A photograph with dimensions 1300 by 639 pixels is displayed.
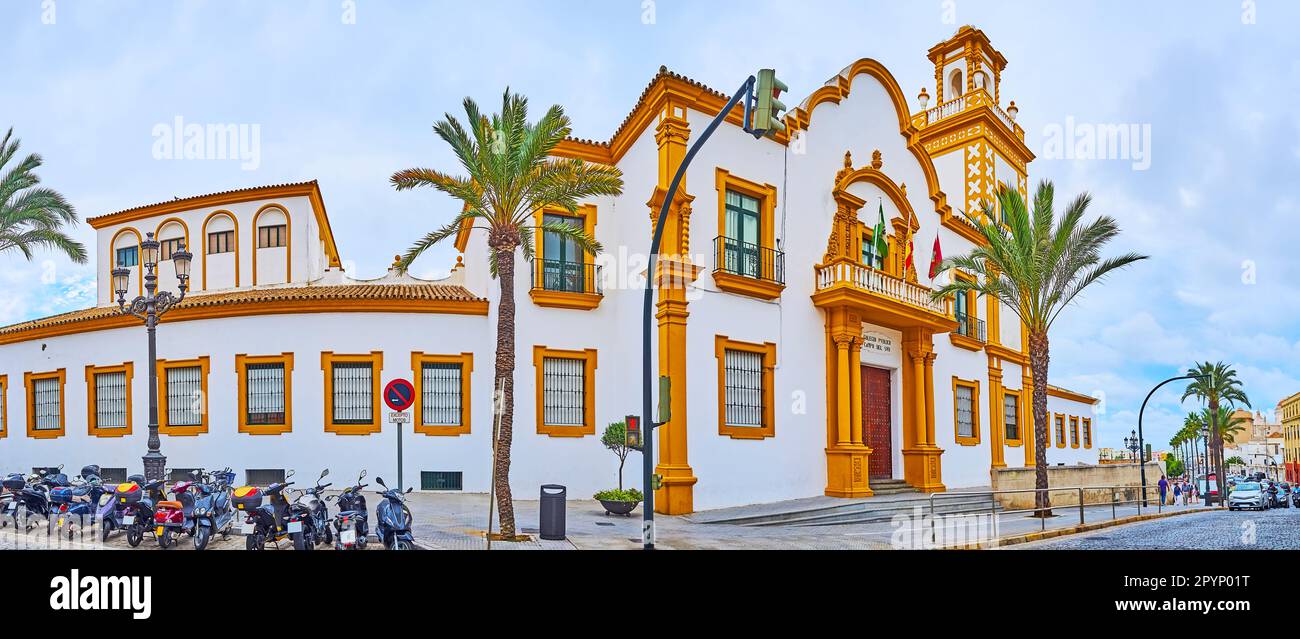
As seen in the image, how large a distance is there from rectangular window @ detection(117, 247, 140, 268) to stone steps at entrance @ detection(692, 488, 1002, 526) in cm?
2276

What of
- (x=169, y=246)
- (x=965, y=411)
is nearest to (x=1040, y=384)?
(x=965, y=411)

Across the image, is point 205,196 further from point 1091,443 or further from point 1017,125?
point 1091,443

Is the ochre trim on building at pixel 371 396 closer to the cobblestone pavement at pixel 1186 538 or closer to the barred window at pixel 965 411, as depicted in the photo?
the cobblestone pavement at pixel 1186 538

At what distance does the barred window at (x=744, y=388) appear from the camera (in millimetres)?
21188

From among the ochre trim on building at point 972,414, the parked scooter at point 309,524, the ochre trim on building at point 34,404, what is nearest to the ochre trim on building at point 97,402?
the ochre trim on building at point 34,404

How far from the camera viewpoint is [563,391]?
Answer: 73.7 ft

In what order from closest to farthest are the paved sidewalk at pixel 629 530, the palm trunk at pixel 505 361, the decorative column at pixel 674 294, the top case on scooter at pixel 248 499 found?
the top case on scooter at pixel 248 499 < the paved sidewalk at pixel 629 530 < the palm trunk at pixel 505 361 < the decorative column at pixel 674 294

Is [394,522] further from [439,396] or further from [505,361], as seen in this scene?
[439,396]

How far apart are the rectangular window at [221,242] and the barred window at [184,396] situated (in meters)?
6.35

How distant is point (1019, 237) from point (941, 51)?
16.1m

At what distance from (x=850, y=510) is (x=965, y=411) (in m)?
11.0

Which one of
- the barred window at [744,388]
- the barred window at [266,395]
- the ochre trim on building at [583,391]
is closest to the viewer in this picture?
the barred window at [744,388]

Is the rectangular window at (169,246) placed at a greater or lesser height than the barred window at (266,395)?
greater
